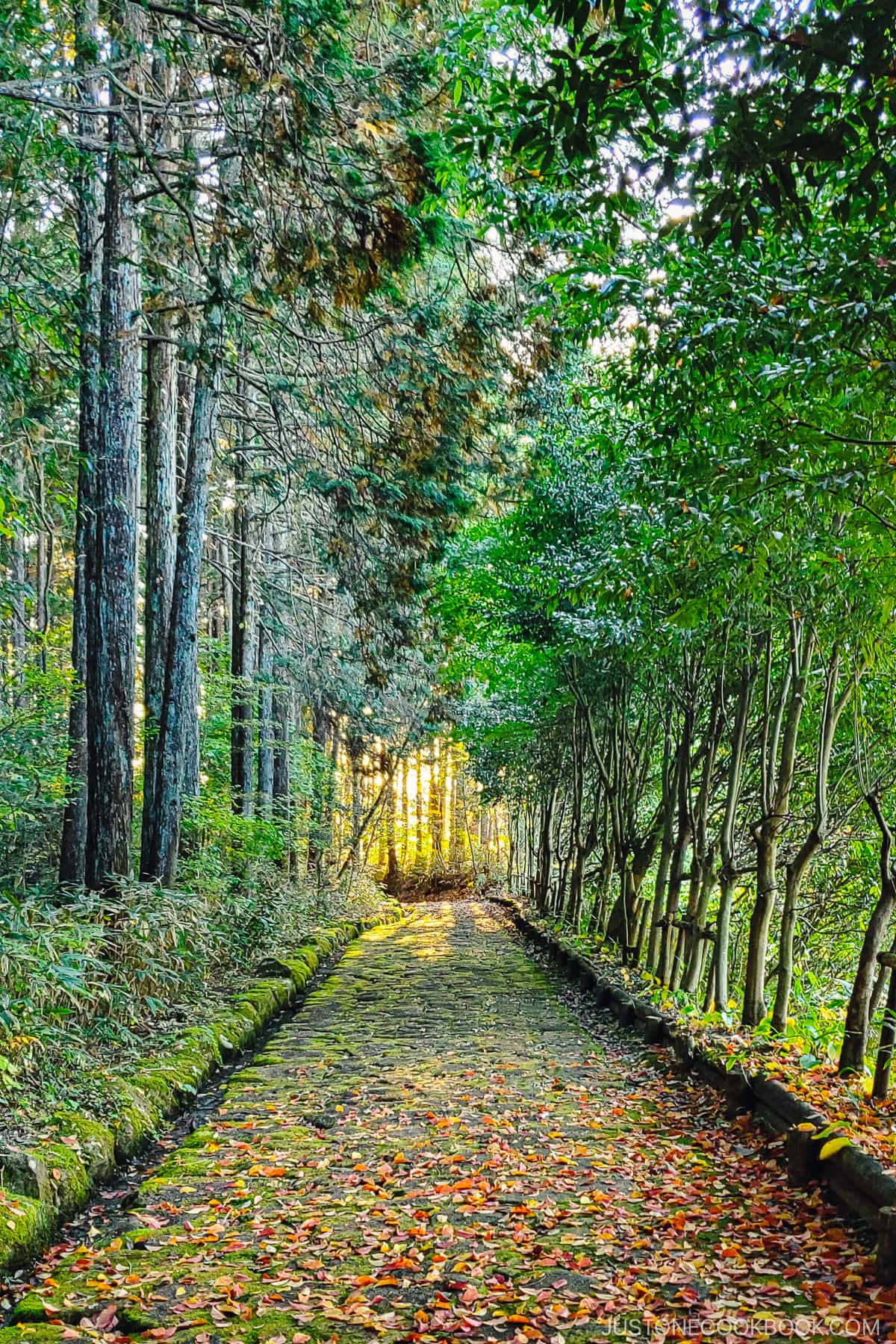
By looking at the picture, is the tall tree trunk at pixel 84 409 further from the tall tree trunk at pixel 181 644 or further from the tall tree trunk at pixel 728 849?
the tall tree trunk at pixel 728 849

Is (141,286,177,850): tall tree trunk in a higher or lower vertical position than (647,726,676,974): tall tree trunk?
higher

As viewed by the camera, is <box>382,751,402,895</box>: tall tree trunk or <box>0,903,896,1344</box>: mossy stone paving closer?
<box>0,903,896,1344</box>: mossy stone paving

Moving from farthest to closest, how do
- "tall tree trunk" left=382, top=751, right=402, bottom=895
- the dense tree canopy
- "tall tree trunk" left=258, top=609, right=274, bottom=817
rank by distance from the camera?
"tall tree trunk" left=382, top=751, right=402, bottom=895, "tall tree trunk" left=258, top=609, right=274, bottom=817, the dense tree canopy

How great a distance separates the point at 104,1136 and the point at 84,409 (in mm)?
6247

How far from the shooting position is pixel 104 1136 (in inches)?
184

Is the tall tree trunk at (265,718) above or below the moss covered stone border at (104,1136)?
above

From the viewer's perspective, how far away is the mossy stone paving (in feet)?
10.6

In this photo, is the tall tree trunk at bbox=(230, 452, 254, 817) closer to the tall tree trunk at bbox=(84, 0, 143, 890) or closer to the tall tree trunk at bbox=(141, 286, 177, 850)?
the tall tree trunk at bbox=(141, 286, 177, 850)

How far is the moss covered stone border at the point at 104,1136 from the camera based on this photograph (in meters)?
3.76

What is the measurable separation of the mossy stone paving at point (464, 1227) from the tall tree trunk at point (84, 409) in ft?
13.0

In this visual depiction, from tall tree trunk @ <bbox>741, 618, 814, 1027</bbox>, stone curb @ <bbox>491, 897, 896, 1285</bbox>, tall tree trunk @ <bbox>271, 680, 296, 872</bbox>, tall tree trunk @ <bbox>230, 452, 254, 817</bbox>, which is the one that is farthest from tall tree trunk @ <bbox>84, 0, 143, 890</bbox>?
tall tree trunk @ <bbox>271, 680, 296, 872</bbox>

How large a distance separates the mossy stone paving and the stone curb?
119mm

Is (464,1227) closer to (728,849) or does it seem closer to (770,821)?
(770,821)

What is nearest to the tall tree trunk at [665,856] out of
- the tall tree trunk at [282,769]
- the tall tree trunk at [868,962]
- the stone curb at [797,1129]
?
the stone curb at [797,1129]
